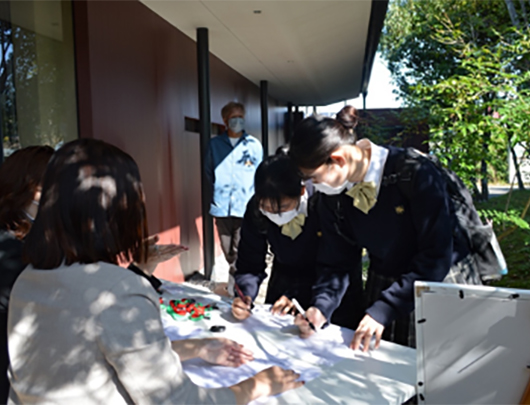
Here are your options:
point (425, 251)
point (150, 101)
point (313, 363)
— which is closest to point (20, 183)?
point (313, 363)

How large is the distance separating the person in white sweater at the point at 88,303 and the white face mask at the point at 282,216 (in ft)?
4.19

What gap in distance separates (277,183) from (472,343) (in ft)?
3.73

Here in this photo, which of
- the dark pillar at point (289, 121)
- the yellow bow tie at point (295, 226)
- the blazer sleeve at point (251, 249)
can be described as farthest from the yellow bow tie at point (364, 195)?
the dark pillar at point (289, 121)

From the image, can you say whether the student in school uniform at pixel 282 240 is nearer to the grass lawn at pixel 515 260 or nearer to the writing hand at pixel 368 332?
the writing hand at pixel 368 332

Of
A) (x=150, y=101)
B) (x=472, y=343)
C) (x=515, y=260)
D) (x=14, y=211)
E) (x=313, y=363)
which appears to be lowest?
(x=515, y=260)

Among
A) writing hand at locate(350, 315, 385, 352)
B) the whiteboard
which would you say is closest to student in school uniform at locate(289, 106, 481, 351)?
writing hand at locate(350, 315, 385, 352)

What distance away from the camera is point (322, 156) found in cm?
186

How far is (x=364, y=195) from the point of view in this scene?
1.97m

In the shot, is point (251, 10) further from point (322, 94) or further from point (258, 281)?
point (322, 94)

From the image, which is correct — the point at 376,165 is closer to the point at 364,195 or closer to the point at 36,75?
the point at 364,195

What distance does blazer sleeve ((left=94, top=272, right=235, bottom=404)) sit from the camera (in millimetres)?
986

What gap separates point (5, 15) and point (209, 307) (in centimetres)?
239

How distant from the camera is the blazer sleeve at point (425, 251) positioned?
1807 mm

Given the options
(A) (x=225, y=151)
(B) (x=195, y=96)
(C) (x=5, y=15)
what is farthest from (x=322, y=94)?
(C) (x=5, y=15)
